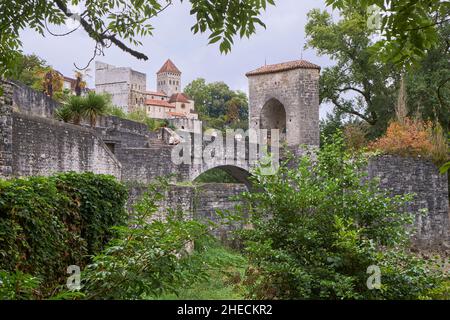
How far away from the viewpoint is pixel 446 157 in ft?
63.4

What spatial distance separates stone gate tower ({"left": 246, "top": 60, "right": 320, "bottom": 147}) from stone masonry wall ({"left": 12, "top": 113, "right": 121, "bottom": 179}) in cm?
1439

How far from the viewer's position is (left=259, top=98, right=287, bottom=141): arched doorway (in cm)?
2811

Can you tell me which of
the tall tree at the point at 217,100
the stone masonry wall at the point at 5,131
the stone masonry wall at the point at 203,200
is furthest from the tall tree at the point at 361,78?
the tall tree at the point at 217,100

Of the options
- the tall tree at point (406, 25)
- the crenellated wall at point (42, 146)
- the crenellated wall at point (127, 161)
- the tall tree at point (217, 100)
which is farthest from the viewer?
the tall tree at point (217, 100)

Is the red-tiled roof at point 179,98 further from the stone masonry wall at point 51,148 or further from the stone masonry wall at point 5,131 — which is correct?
the stone masonry wall at point 5,131

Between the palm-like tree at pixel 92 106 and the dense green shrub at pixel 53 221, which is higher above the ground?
the palm-like tree at pixel 92 106

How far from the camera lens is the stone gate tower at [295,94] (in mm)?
26375

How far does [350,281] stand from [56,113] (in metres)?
12.9

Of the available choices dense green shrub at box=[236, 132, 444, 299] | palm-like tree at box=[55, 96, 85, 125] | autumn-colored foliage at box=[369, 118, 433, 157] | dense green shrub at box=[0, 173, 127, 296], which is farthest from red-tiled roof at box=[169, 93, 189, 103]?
dense green shrub at box=[236, 132, 444, 299]

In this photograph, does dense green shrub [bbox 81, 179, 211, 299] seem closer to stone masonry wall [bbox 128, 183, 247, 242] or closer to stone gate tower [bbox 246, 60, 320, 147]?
stone masonry wall [bbox 128, 183, 247, 242]

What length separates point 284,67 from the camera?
2678 cm

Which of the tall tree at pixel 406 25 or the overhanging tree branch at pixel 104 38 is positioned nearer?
the tall tree at pixel 406 25
